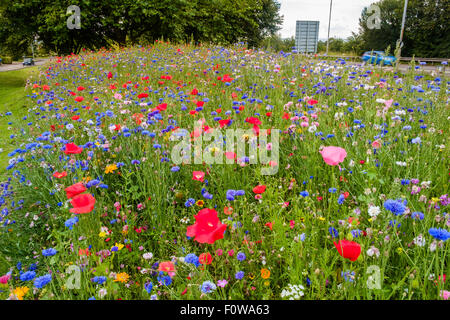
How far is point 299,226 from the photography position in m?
1.59

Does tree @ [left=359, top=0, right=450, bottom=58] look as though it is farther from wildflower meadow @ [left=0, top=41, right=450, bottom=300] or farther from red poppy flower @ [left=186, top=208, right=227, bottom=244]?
red poppy flower @ [left=186, top=208, right=227, bottom=244]

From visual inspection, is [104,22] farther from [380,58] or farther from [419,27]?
[419,27]

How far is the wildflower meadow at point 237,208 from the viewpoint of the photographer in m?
1.31

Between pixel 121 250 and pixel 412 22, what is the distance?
43.2m

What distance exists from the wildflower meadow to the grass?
42.7 inches

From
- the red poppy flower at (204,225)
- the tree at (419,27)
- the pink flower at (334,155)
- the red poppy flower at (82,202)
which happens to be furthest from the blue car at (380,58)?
the tree at (419,27)

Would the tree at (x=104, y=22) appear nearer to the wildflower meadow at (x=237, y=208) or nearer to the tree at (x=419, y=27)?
the wildflower meadow at (x=237, y=208)

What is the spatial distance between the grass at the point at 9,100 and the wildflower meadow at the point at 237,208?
3.56 feet

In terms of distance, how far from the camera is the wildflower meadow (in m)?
1.31

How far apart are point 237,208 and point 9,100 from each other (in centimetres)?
1025

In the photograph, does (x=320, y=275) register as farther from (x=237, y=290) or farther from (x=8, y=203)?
(x=8, y=203)

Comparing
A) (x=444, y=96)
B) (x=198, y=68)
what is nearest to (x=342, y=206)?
(x=444, y=96)

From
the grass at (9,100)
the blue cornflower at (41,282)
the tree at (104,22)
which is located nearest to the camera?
the blue cornflower at (41,282)

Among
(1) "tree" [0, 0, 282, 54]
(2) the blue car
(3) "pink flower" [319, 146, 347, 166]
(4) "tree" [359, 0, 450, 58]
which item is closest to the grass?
(1) "tree" [0, 0, 282, 54]
